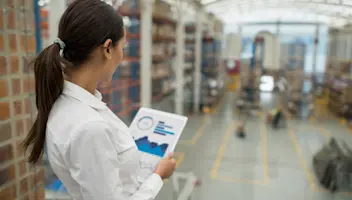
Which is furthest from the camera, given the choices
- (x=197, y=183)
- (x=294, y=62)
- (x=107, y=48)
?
(x=294, y=62)

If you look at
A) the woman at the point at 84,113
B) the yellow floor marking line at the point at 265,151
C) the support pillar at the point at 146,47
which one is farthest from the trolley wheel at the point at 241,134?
the woman at the point at 84,113

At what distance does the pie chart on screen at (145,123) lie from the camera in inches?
48.7

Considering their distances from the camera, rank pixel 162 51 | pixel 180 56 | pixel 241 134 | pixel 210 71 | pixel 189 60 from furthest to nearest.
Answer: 1. pixel 162 51
2. pixel 180 56
3. pixel 189 60
4. pixel 210 71
5. pixel 241 134

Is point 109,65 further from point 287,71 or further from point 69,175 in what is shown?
point 287,71

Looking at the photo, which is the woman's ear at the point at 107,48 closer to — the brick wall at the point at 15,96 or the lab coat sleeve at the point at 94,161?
the lab coat sleeve at the point at 94,161

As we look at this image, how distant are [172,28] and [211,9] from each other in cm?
235

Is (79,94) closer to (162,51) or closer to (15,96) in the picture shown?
(15,96)

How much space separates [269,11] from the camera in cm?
342

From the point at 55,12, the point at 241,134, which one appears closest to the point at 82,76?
the point at 55,12

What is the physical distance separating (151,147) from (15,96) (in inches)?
23.9

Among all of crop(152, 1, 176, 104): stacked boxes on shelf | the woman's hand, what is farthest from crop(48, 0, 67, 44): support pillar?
crop(152, 1, 176, 104): stacked boxes on shelf

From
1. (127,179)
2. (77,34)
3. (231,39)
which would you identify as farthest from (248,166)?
(77,34)

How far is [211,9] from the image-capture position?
376 centimetres

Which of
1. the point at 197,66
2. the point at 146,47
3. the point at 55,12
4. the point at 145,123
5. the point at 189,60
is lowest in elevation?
the point at 145,123
